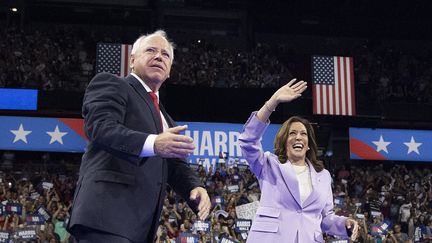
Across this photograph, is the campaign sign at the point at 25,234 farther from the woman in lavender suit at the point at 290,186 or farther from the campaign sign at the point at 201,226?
the woman in lavender suit at the point at 290,186

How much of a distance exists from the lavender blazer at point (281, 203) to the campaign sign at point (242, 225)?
262 inches

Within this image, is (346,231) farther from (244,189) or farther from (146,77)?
(244,189)

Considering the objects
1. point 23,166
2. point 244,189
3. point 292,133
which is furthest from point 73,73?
point 292,133

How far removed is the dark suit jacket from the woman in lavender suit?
1.12 metres

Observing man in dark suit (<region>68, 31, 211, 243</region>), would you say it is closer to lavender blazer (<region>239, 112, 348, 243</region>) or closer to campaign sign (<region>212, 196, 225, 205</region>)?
lavender blazer (<region>239, 112, 348, 243</region>)

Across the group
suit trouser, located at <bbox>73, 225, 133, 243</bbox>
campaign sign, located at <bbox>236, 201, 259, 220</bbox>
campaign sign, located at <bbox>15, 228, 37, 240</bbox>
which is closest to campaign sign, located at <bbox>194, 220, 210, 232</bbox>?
campaign sign, located at <bbox>236, 201, 259, 220</bbox>

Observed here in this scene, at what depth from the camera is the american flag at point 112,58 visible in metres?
15.7

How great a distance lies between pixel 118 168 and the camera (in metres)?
2.39

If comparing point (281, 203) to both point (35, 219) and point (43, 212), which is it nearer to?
point (35, 219)

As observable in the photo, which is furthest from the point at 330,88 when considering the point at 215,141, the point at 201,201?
the point at 201,201

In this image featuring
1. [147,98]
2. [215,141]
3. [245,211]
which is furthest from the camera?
[215,141]

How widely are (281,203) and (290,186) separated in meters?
0.12

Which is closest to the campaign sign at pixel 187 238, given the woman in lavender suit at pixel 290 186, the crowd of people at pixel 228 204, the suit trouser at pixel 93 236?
the crowd of people at pixel 228 204

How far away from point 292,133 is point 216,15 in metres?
19.5
